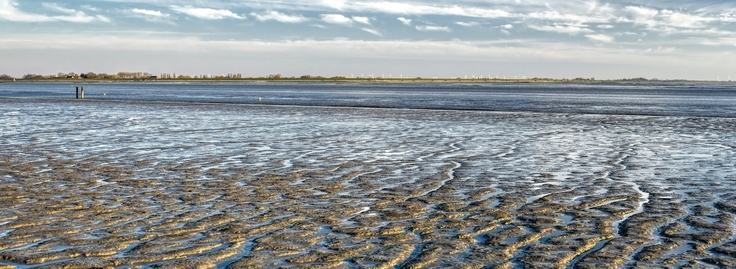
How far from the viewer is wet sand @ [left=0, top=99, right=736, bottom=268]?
7.58 meters

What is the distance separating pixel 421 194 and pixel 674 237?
4093 mm

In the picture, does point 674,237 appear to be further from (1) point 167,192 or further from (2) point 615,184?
(1) point 167,192

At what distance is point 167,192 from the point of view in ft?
38.6

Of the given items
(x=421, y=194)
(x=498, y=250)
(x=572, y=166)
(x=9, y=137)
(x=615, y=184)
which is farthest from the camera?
(x=9, y=137)

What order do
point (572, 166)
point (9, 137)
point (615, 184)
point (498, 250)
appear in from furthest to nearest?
1. point (9, 137)
2. point (572, 166)
3. point (615, 184)
4. point (498, 250)

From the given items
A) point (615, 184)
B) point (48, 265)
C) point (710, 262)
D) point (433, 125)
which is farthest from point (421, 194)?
point (433, 125)

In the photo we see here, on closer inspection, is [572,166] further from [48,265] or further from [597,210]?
[48,265]

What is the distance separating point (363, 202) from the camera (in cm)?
1096

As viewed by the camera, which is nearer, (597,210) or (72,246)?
(72,246)

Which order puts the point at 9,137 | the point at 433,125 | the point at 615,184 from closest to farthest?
the point at 615,184 → the point at 9,137 → the point at 433,125

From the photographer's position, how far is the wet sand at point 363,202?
7.58 m

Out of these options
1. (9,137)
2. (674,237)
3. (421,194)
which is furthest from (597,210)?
(9,137)

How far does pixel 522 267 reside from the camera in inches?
278

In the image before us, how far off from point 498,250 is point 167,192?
585 cm
